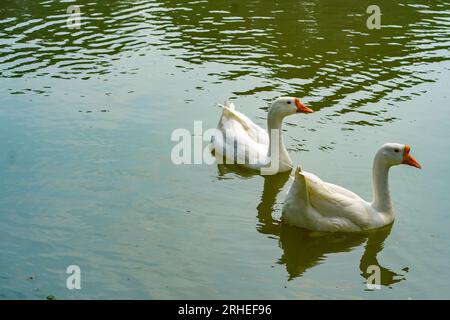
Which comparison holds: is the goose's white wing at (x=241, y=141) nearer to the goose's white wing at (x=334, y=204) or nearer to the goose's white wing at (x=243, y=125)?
the goose's white wing at (x=243, y=125)

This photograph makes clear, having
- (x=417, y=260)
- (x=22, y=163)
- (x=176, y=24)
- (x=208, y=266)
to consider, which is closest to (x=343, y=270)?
(x=417, y=260)

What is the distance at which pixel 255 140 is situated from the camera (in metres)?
14.2

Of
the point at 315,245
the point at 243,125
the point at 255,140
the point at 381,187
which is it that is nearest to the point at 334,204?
the point at 315,245

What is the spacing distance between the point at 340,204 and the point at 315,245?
726mm

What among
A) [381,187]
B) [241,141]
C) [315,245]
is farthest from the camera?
[241,141]

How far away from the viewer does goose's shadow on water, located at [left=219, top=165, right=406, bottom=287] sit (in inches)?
404

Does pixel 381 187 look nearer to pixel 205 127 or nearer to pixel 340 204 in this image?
pixel 340 204

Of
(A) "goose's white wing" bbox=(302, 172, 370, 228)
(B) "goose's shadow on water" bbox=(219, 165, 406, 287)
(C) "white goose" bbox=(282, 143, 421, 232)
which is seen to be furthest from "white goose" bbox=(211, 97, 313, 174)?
(A) "goose's white wing" bbox=(302, 172, 370, 228)

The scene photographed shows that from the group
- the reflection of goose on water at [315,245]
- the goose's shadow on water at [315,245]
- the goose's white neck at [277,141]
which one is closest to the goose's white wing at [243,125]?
the goose's white neck at [277,141]

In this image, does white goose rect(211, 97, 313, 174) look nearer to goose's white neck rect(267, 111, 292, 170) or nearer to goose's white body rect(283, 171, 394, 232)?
goose's white neck rect(267, 111, 292, 170)

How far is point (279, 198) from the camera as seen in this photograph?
12.6 meters

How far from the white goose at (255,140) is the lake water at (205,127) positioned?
0.29m

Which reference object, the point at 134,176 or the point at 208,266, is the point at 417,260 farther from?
the point at 134,176

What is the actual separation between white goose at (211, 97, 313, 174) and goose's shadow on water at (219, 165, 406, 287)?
1.45 meters
